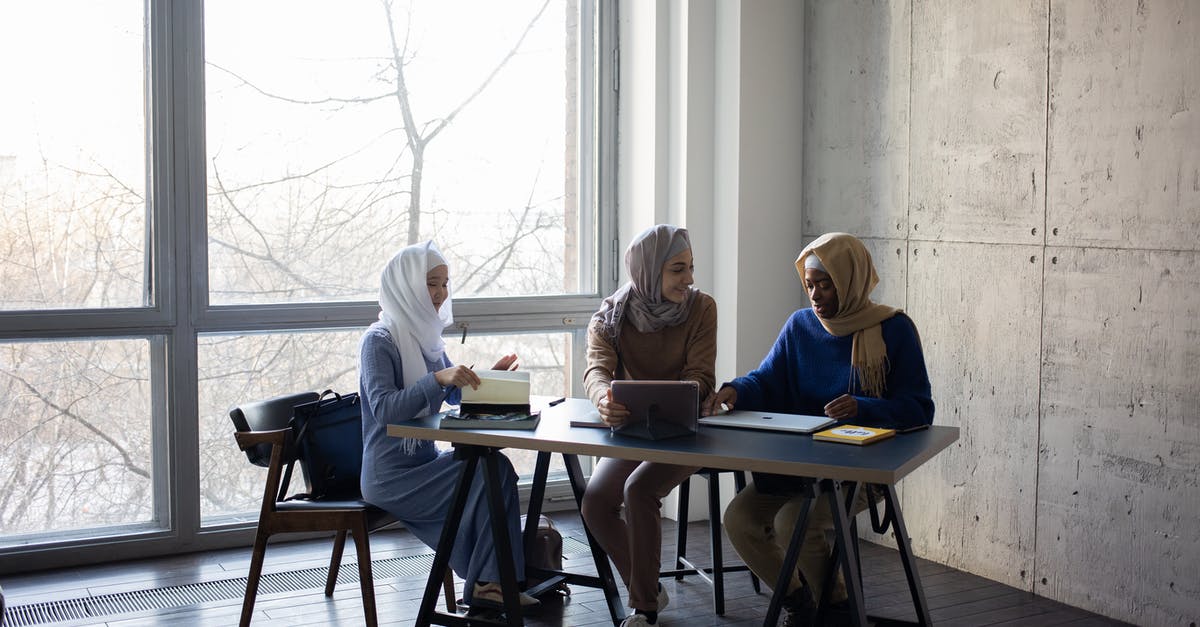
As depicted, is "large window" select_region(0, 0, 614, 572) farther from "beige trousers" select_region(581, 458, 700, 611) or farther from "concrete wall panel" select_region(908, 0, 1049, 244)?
"concrete wall panel" select_region(908, 0, 1049, 244)

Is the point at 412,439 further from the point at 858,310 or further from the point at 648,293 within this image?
the point at 858,310

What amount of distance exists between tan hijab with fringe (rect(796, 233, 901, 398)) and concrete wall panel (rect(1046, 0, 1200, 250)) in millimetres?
854

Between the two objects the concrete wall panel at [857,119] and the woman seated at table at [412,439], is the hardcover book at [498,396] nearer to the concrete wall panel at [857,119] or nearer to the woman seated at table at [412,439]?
the woman seated at table at [412,439]

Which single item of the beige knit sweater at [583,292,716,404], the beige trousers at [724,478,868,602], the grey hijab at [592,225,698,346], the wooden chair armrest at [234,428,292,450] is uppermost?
the grey hijab at [592,225,698,346]

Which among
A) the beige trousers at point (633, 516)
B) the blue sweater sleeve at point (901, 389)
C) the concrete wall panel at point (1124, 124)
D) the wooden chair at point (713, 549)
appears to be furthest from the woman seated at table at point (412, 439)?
the concrete wall panel at point (1124, 124)

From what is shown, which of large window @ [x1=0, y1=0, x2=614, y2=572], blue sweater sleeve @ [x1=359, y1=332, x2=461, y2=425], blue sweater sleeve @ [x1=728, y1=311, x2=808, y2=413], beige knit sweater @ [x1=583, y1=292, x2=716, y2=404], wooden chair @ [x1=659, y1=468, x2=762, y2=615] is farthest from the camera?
large window @ [x1=0, y1=0, x2=614, y2=572]

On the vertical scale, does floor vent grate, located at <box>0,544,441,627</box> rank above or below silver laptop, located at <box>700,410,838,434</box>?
below

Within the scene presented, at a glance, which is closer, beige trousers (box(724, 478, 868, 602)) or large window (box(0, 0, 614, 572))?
beige trousers (box(724, 478, 868, 602))

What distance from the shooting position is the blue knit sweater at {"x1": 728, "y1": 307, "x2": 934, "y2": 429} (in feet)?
10.8

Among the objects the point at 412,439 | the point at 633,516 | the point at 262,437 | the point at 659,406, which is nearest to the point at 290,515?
the point at 262,437

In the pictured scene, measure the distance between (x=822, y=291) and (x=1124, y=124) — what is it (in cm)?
112

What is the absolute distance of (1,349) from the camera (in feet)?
13.7

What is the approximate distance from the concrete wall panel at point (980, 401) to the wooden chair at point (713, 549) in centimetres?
81

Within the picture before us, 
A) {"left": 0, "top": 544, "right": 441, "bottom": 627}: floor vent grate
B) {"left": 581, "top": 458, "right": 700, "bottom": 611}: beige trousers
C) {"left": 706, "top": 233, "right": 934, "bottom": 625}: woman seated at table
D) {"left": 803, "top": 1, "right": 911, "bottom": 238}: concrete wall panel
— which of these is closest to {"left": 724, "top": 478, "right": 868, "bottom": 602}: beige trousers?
{"left": 706, "top": 233, "right": 934, "bottom": 625}: woman seated at table
